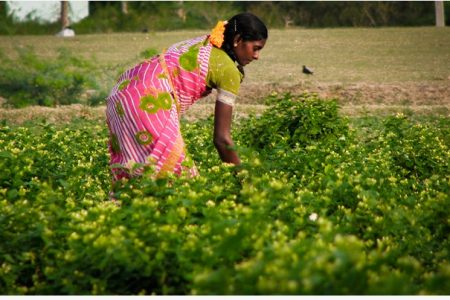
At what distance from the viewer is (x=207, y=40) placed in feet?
16.6

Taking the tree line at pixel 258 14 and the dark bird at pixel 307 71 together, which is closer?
the dark bird at pixel 307 71

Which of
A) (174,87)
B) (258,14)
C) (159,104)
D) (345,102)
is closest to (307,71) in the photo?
(345,102)

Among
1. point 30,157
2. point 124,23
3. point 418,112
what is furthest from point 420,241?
point 124,23

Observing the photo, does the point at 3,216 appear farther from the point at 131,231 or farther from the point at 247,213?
the point at 247,213

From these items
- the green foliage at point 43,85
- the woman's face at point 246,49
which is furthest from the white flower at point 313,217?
the green foliage at point 43,85

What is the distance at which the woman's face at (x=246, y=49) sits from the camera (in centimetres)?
497

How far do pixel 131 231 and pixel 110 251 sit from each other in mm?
284

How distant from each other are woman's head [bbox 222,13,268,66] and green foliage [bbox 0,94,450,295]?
2.31ft

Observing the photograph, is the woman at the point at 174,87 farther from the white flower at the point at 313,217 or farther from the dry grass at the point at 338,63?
the dry grass at the point at 338,63

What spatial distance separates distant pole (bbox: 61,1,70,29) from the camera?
26.4m

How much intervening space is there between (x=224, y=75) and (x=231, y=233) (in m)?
1.66

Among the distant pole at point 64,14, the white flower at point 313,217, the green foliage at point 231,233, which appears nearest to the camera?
the green foliage at point 231,233

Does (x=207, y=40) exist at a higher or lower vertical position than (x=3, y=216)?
higher

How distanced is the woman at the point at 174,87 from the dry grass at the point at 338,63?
5158mm
